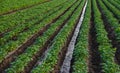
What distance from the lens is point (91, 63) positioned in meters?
16.7

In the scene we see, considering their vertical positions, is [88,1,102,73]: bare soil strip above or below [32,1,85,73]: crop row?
below

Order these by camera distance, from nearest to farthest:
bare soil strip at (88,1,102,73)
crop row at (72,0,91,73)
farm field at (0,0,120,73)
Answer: crop row at (72,0,91,73)
farm field at (0,0,120,73)
bare soil strip at (88,1,102,73)

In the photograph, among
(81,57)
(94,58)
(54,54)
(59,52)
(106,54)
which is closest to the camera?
(81,57)

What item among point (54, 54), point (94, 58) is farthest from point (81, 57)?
point (54, 54)

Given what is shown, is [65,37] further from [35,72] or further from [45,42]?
[35,72]

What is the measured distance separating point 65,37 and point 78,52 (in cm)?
483

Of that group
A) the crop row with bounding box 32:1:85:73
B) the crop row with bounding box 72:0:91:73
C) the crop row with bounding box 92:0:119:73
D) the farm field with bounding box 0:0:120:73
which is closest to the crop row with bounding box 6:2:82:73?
the farm field with bounding box 0:0:120:73

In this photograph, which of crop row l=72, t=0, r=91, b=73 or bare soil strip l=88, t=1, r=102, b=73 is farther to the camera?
bare soil strip l=88, t=1, r=102, b=73

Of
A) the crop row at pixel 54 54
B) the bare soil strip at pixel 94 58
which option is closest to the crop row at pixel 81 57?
the bare soil strip at pixel 94 58

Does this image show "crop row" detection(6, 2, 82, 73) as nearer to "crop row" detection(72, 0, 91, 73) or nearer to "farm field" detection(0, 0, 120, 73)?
"farm field" detection(0, 0, 120, 73)

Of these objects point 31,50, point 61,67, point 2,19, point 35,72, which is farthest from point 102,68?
point 2,19

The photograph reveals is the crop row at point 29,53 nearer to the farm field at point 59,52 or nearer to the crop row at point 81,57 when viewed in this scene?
the farm field at point 59,52

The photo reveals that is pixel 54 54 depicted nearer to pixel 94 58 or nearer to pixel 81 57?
pixel 81 57

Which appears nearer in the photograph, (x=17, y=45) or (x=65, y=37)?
(x=17, y=45)
